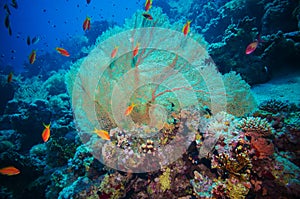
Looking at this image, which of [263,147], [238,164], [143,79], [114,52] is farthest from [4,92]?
[263,147]

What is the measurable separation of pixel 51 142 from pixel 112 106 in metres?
4.04

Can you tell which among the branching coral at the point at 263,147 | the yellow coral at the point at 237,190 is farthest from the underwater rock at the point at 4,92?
the branching coral at the point at 263,147

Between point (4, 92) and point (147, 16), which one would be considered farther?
point (4, 92)

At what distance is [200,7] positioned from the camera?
53.6ft

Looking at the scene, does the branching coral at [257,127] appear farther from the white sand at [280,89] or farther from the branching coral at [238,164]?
the white sand at [280,89]

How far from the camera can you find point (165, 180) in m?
3.08

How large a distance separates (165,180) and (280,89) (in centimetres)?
512

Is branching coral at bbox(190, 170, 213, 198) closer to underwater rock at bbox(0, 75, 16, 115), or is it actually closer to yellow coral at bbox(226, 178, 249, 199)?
yellow coral at bbox(226, 178, 249, 199)

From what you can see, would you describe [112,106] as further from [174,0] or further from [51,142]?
[174,0]

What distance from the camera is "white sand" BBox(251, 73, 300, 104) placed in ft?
16.3

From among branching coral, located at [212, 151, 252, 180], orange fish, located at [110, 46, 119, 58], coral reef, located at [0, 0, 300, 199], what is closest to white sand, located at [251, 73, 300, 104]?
coral reef, located at [0, 0, 300, 199]

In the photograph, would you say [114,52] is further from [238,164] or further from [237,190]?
[237,190]

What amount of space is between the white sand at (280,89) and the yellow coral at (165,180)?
362cm

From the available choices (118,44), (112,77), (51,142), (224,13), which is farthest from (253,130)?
(224,13)
